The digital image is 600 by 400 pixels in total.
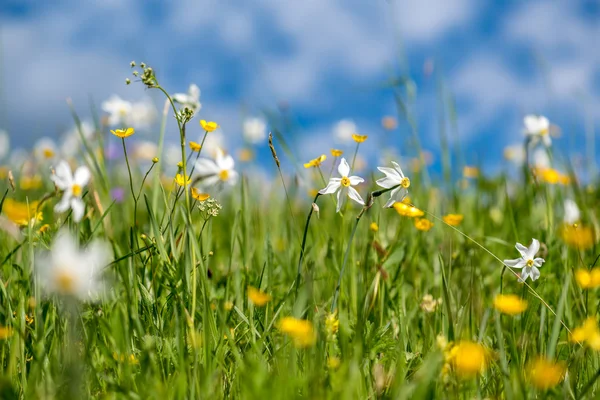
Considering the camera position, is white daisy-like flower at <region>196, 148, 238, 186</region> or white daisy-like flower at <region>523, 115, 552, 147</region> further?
white daisy-like flower at <region>523, 115, 552, 147</region>

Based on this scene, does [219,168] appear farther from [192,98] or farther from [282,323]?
[282,323]

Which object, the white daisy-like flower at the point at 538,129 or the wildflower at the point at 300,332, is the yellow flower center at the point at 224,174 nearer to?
the wildflower at the point at 300,332

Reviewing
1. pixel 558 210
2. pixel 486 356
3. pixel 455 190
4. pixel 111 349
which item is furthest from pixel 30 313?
pixel 558 210

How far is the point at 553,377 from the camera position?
49.5 inches

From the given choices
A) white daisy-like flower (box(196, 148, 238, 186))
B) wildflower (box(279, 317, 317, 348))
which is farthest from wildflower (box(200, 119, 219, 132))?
wildflower (box(279, 317, 317, 348))

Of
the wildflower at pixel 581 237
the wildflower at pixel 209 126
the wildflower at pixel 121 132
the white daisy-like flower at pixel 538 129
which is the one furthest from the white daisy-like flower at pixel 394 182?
the white daisy-like flower at pixel 538 129

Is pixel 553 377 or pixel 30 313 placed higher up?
pixel 30 313

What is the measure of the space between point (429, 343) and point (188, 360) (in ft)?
2.39

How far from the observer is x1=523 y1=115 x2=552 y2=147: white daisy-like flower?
305cm

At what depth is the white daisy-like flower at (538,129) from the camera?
305 cm

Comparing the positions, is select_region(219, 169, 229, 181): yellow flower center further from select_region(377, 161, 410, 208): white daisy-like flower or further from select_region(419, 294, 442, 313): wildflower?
select_region(419, 294, 442, 313): wildflower

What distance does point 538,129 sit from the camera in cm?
305

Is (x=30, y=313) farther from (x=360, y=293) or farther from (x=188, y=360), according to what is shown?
(x=360, y=293)

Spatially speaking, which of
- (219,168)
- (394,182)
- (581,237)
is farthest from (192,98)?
(581,237)
